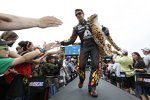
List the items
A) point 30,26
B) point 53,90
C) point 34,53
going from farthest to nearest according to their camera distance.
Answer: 1. point 53,90
2. point 34,53
3. point 30,26

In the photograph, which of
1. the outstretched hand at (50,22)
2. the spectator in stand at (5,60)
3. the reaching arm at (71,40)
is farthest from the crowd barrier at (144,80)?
the outstretched hand at (50,22)

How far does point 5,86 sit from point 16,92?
15 centimetres

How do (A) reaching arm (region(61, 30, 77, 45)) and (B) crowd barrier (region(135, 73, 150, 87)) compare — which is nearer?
(B) crowd barrier (region(135, 73, 150, 87))

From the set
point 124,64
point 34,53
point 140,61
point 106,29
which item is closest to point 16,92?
point 34,53

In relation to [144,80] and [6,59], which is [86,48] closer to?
[144,80]

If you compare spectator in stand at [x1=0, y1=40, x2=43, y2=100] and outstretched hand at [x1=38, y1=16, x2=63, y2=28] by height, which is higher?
outstretched hand at [x1=38, y1=16, x2=63, y2=28]

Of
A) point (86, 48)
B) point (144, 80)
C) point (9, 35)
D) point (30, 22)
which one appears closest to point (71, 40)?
point (86, 48)

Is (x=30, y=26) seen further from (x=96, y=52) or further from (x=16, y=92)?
(x=96, y=52)

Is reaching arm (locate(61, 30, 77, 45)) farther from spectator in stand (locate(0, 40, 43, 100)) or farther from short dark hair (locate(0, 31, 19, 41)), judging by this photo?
spectator in stand (locate(0, 40, 43, 100))

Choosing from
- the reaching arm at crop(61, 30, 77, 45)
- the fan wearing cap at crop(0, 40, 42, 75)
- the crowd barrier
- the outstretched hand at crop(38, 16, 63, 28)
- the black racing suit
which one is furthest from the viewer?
the reaching arm at crop(61, 30, 77, 45)

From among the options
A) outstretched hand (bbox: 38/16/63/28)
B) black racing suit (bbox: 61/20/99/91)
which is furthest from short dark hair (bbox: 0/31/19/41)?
outstretched hand (bbox: 38/16/63/28)

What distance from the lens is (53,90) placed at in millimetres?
5785

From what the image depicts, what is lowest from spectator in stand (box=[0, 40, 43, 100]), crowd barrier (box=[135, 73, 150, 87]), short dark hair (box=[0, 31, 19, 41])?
crowd barrier (box=[135, 73, 150, 87])

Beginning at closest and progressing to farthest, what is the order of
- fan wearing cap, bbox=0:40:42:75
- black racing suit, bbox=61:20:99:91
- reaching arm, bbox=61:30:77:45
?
fan wearing cap, bbox=0:40:42:75 < black racing suit, bbox=61:20:99:91 < reaching arm, bbox=61:30:77:45
